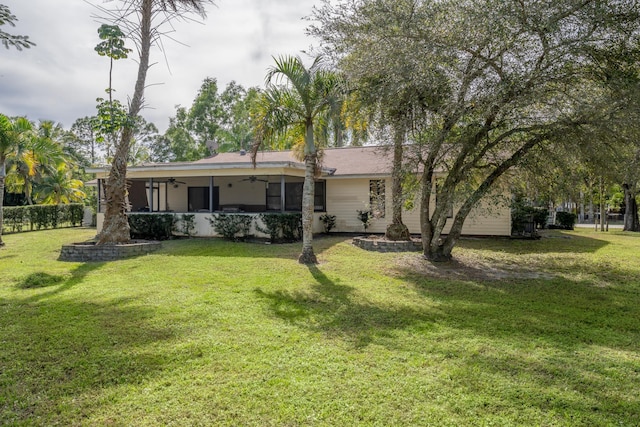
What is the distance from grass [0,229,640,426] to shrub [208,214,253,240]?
4859mm

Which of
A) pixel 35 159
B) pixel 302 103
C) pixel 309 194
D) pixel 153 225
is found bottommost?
pixel 153 225

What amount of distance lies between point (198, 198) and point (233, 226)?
7133 mm

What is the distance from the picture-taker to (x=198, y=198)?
20.1m

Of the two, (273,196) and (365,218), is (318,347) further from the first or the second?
(273,196)

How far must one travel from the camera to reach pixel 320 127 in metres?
10.4

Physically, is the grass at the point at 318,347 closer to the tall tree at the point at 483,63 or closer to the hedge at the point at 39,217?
the tall tree at the point at 483,63

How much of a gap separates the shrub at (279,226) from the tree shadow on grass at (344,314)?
6.36 m

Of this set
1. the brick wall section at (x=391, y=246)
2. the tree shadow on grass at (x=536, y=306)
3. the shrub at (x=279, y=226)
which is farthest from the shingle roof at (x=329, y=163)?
the tree shadow on grass at (x=536, y=306)

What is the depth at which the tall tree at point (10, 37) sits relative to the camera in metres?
5.22

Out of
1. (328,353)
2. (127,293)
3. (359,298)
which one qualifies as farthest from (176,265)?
(328,353)

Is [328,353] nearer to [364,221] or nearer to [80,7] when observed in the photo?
[80,7]

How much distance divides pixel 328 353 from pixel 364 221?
39.3 ft

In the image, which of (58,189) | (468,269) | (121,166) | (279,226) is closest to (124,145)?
(121,166)

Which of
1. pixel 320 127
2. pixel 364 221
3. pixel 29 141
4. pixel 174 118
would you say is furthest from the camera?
pixel 174 118
